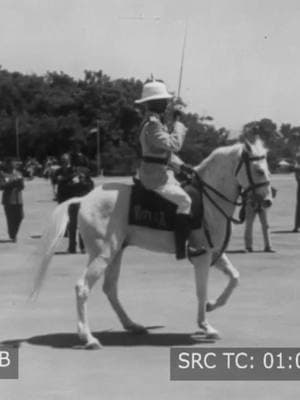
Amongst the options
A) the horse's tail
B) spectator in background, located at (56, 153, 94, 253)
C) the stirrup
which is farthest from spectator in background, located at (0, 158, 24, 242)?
the stirrup

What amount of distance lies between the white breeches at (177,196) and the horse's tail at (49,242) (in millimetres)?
998

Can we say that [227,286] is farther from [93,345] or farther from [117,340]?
[93,345]

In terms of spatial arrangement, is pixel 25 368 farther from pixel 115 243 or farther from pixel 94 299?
pixel 94 299

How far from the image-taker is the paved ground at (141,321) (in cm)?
835

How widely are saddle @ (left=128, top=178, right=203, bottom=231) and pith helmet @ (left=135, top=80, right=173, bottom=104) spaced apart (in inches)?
32.7

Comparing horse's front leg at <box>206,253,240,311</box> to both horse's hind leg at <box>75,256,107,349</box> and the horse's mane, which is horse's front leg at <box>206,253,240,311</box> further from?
horse's hind leg at <box>75,256,107,349</box>

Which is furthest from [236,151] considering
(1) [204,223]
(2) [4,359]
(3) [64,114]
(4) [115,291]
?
(3) [64,114]

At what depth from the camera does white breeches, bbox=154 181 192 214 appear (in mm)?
10508

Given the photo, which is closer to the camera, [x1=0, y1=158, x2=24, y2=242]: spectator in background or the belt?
the belt

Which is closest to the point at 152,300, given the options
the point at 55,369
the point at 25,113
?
the point at 55,369

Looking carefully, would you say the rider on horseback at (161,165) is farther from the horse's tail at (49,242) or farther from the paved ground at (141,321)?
the paved ground at (141,321)

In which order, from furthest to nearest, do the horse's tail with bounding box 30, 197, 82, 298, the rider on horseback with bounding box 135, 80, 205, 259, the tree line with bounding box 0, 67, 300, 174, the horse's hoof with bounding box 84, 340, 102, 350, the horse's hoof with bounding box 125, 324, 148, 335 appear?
the tree line with bounding box 0, 67, 300, 174 → the horse's hoof with bounding box 125, 324, 148, 335 → the horse's tail with bounding box 30, 197, 82, 298 → the rider on horseback with bounding box 135, 80, 205, 259 → the horse's hoof with bounding box 84, 340, 102, 350

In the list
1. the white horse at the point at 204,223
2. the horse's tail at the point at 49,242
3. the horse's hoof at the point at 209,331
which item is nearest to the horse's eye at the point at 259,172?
the white horse at the point at 204,223

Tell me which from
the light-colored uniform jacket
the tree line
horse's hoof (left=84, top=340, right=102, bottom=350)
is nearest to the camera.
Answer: horse's hoof (left=84, top=340, right=102, bottom=350)
